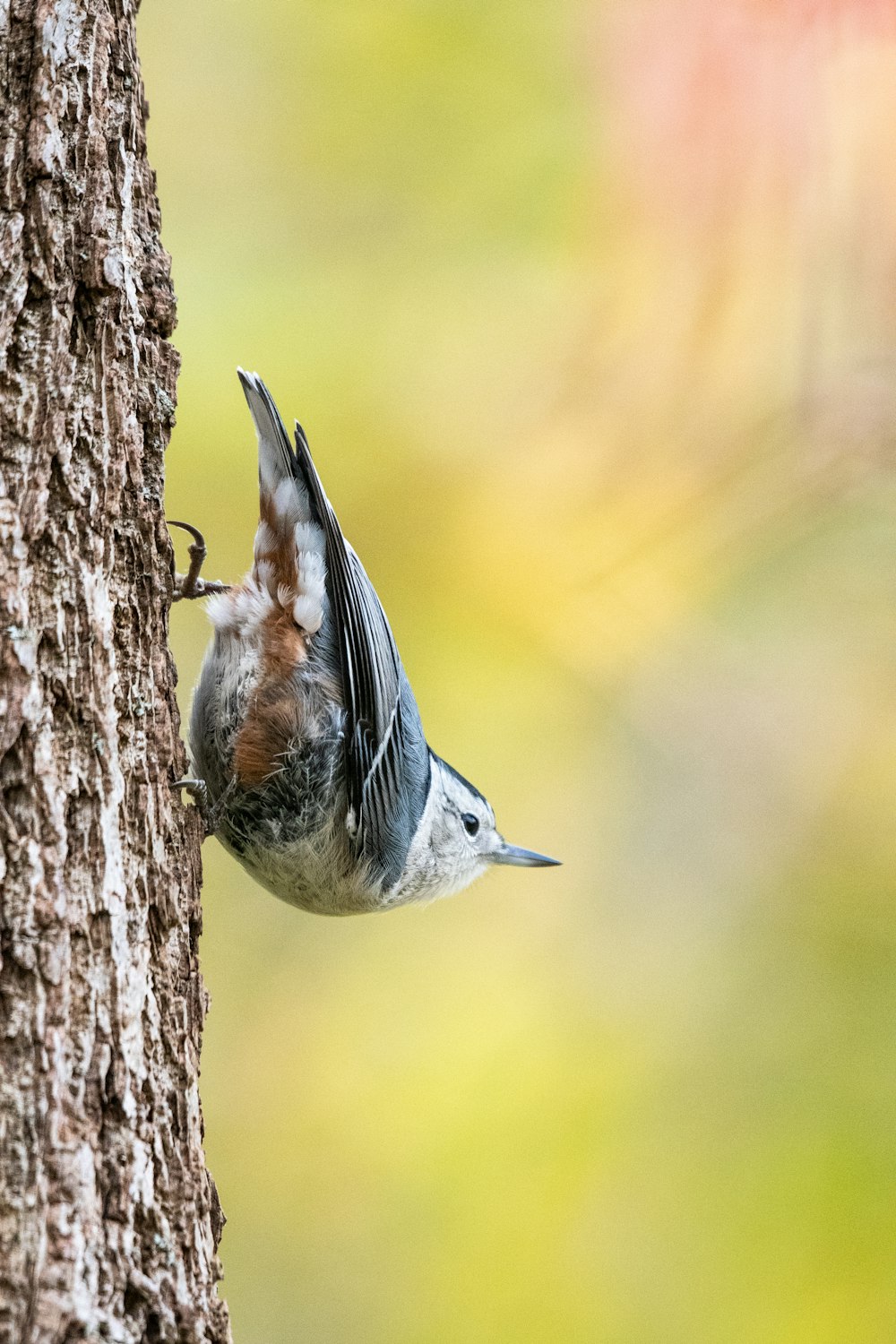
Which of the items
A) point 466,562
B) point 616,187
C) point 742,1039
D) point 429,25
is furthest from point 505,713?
point 429,25

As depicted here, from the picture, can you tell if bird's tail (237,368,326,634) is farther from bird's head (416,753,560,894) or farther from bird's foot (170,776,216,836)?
bird's head (416,753,560,894)

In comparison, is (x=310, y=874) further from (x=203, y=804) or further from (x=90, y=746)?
(x=90, y=746)

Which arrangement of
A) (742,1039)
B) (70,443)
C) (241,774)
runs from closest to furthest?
(70,443)
(241,774)
(742,1039)

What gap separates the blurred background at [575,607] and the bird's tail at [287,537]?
102 centimetres

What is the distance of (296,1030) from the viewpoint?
12.0ft

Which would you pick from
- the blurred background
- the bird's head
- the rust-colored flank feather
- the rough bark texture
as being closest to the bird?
the rust-colored flank feather

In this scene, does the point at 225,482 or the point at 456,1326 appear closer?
the point at 456,1326

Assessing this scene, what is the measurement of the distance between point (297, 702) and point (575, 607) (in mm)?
1392

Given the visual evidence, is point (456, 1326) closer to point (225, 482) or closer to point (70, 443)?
point (225, 482)

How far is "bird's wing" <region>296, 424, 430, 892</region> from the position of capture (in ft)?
8.39

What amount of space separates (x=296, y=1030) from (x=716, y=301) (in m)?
2.57

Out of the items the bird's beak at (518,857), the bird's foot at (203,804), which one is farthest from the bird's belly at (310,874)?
the bird's beak at (518,857)

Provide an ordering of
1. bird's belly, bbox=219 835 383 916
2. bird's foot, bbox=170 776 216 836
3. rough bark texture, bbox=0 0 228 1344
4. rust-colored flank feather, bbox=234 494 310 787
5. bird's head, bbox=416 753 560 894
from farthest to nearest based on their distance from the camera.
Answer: bird's head, bbox=416 753 560 894
bird's belly, bbox=219 835 383 916
rust-colored flank feather, bbox=234 494 310 787
bird's foot, bbox=170 776 216 836
rough bark texture, bbox=0 0 228 1344

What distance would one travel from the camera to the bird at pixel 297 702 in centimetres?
254
